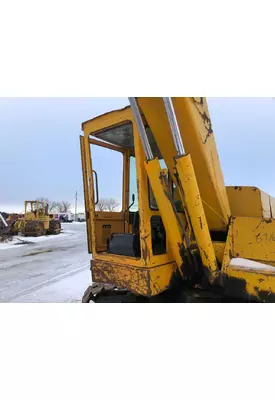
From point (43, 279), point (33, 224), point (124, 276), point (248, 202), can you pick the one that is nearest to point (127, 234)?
point (124, 276)

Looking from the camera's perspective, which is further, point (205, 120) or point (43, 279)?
point (43, 279)

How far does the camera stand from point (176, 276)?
257 cm

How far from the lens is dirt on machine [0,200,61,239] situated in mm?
17531

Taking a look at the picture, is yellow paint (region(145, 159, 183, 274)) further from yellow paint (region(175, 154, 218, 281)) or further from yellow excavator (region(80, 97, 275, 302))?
yellow paint (region(175, 154, 218, 281))

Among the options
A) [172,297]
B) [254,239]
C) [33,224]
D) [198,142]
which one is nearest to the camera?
[198,142]

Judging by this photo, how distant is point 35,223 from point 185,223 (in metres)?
17.0

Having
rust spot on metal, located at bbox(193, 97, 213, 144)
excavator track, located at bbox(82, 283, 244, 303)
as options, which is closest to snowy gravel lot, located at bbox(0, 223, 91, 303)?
excavator track, located at bbox(82, 283, 244, 303)

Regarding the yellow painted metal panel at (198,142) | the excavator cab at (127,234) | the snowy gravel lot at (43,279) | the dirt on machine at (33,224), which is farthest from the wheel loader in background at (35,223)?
the yellow painted metal panel at (198,142)

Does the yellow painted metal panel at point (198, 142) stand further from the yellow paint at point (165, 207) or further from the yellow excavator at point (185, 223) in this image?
the yellow paint at point (165, 207)

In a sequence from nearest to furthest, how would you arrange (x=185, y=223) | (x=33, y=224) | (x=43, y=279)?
1. (x=185, y=223)
2. (x=43, y=279)
3. (x=33, y=224)

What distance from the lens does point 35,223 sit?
17.8m

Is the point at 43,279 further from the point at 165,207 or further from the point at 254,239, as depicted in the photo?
the point at 254,239

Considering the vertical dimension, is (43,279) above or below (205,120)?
below

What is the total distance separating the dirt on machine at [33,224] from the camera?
17531 millimetres
